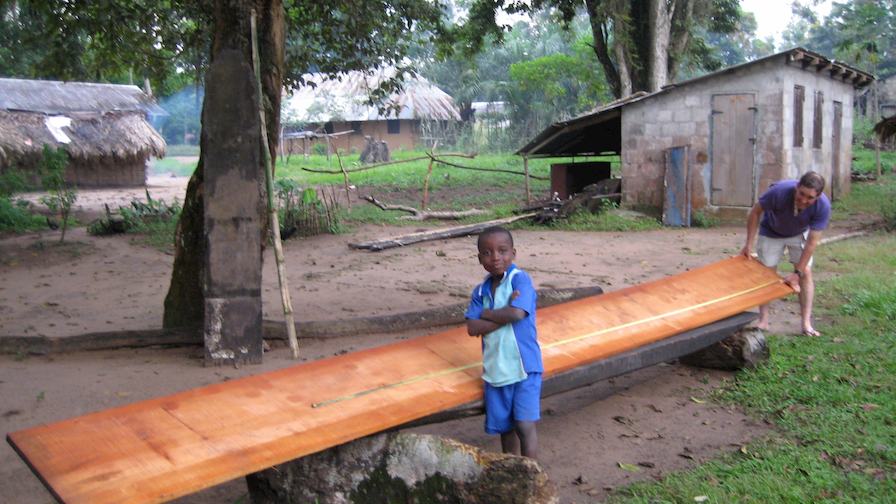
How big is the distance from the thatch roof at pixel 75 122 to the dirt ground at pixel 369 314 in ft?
26.1

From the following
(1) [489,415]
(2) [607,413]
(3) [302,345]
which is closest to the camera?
(1) [489,415]

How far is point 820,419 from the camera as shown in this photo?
4.57 metres

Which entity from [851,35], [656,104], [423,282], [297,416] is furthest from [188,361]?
[851,35]

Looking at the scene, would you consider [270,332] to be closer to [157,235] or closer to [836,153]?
[157,235]

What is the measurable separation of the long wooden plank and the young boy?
0.50ft

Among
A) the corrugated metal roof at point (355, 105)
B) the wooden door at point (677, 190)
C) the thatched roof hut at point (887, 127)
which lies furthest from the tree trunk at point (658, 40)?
the corrugated metal roof at point (355, 105)

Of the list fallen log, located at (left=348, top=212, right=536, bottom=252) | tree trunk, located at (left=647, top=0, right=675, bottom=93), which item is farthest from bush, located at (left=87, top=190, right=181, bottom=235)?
tree trunk, located at (left=647, top=0, right=675, bottom=93)

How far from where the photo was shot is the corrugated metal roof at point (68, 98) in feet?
73.9

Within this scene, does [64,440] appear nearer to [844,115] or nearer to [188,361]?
[188,361]

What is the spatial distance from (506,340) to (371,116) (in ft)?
99.7

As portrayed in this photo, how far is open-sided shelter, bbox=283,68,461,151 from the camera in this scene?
32938mm

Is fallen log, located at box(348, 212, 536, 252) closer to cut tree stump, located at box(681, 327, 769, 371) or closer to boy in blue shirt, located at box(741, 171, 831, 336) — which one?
boy in blue shirt, located at box(741, 171, 831, 336)

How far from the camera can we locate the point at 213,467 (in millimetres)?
2924

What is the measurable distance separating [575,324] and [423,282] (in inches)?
185
